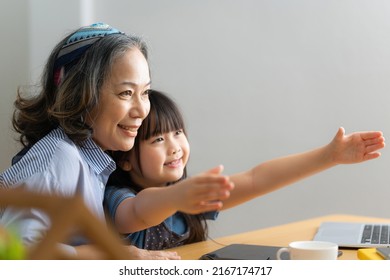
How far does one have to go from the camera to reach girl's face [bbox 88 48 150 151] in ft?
3.73

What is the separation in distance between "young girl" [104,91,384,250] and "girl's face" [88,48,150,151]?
11 centimetres

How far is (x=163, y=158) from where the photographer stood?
1241 mm

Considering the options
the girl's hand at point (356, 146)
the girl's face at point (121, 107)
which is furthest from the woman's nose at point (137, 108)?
the girl's hand at point (356, 146)

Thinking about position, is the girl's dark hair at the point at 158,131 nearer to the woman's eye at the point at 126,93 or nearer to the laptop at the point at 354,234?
the woman's eye at the point at 126,93

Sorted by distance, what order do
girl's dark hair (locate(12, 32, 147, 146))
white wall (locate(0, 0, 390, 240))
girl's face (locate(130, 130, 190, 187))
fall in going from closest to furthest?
girl's dark hair (locate(12, 32, 147, 146))
girl's face (locate(130, 130, 190, 187))
white wall (locate(0, 0, 390, 240))

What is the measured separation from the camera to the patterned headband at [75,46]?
1.18 m

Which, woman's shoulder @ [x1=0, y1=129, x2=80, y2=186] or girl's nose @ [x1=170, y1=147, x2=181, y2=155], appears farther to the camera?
girl's nose @ [x1=170, y1=147, x2=181, y2=155]

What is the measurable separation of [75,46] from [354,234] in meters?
0.65

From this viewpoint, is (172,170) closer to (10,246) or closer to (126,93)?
(126,93)

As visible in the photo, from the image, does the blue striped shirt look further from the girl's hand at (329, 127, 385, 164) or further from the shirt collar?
the girl's hand at (329, 127, 385, 164)

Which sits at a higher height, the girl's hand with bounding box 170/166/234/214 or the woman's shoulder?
the girl's hand with bounding box 170/166/234/214

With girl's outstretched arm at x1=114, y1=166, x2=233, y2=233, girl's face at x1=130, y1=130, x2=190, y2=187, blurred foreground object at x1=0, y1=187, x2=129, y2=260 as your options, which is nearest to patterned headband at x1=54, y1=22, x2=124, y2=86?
girl's face at x1=130, y1=130, x2=190, y2=187

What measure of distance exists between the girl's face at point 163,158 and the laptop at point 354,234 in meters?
0.31
